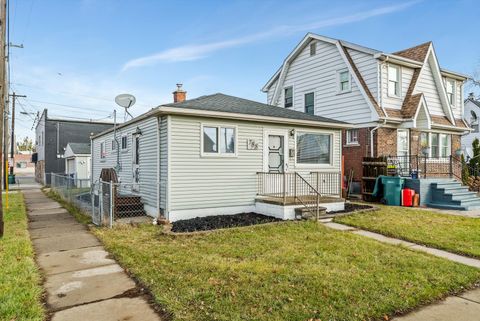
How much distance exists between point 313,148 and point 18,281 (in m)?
9.29

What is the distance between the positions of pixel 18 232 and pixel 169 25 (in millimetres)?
12231

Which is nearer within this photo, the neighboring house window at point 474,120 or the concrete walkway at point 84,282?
the concrete walkway at point 84,282

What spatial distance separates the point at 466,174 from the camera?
17297mm

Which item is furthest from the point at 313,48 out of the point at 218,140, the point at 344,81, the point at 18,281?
the point at 18,281

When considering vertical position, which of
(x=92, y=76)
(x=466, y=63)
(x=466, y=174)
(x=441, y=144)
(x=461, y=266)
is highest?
(x=466, y=63)

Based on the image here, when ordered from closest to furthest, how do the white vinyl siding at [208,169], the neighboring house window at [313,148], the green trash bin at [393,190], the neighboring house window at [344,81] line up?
the white vinyl siding at [208,169] → the neighboring house window at [313,148] → the green trash bin at [393,190] → the neighboring house window at [344,81]

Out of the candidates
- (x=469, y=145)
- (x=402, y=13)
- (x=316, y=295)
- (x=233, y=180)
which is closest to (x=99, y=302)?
(x=316, y=295)

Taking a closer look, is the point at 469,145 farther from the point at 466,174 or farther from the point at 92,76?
the point at 92,76

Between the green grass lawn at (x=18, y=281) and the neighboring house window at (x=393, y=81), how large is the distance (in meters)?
14.4

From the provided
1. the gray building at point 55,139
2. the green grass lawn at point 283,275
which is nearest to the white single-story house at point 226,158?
the green grass lawn at point 283,275

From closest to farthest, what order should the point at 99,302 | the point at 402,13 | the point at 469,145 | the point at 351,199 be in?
the point at 99,302, the point at 351,199, the point at 402,13, the point at 469,145

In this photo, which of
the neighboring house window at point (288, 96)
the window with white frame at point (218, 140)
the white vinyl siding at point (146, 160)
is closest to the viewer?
the window with white frame at point (218, 140)

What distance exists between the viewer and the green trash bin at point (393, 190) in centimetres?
1247

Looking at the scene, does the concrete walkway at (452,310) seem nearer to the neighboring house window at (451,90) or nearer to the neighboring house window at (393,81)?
the neighboring house window at (393,81)
